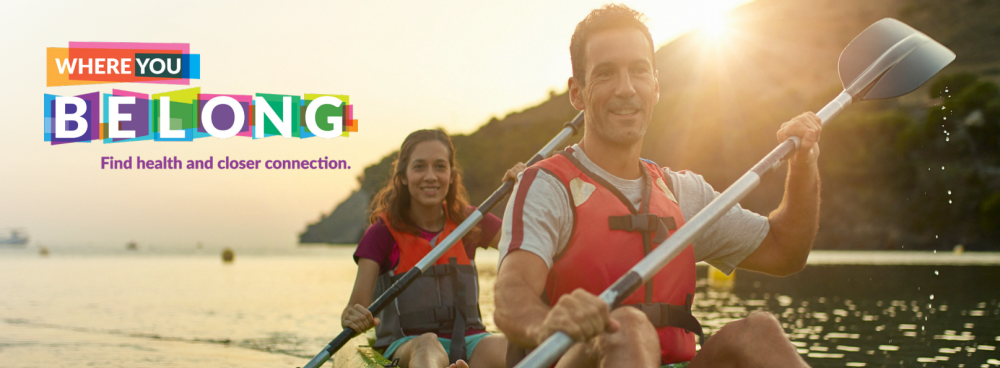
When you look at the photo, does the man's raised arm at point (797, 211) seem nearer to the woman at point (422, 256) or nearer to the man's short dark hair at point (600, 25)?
the man's short dark hair at point (600, 25)

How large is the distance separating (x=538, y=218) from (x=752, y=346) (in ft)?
2.36

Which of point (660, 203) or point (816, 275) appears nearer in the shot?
point (660, 203)

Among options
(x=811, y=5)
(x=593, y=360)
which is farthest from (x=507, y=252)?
(x=811, y=5)

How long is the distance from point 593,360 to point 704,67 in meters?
95.5

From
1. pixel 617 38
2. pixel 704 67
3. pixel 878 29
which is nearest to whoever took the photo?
pixel 617 38

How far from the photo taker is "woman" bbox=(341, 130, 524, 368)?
15.0ft

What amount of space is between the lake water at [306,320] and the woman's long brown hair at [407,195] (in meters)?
4.59

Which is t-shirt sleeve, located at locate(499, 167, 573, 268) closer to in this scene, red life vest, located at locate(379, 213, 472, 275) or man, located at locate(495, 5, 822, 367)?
man, located at locate(495, 5, 822, 367)

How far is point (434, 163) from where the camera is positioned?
493 cm

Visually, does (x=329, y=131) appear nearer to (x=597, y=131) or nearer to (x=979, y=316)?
(x=597, y=131)

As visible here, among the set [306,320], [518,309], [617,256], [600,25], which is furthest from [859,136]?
[518,309]

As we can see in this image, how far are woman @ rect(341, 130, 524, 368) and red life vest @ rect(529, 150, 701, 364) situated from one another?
2072mm

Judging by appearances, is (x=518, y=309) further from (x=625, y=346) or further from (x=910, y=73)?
(x=910, y=73)

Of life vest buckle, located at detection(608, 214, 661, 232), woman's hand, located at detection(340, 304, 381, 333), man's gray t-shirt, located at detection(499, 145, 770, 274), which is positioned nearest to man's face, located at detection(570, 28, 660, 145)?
man's gray t-shirt, located at detection(499, 145, 770, 274)
